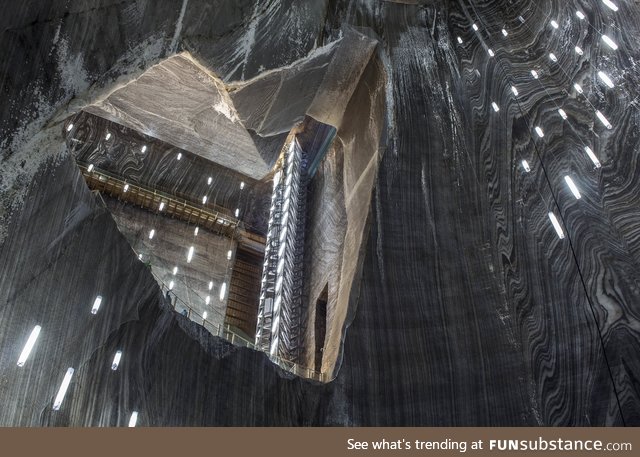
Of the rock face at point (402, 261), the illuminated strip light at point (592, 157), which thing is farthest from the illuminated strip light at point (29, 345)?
the illuminated strip light at point (592, 157)

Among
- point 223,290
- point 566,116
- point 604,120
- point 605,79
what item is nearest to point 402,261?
point 566,116

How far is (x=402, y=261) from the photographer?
22.9 ft

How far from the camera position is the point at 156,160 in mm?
15852

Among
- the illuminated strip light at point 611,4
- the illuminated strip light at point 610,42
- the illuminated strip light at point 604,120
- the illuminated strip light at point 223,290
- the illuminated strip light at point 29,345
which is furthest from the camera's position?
the illuminated strip light at point 223,290

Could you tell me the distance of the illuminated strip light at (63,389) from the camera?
5316 mm

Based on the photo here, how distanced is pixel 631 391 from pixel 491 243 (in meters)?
2.29

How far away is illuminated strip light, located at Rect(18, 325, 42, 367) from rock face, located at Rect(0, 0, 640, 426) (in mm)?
55

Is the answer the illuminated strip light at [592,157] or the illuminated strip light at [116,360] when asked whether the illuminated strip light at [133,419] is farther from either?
the illuminated strip light at [592,157]

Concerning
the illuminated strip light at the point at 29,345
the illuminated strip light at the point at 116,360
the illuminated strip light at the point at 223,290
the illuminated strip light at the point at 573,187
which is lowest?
the illuminated strip light at the point at 223,290

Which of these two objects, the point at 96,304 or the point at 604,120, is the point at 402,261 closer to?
the point at 604,120

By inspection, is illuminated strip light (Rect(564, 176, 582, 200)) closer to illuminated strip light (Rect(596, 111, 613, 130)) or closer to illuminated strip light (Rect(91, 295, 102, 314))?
illuminated strip light (Rect(596, 111, 613, 130))

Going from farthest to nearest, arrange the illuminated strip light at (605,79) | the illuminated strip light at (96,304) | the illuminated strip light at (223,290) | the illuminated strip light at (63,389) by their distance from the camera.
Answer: the illuminated strip light at (223,290) < the illuminated strip light at (605,79) < the illuminated strip light at (96,304) < the illuminated strip light at (63,389)

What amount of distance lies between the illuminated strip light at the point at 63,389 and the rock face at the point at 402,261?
0.09m

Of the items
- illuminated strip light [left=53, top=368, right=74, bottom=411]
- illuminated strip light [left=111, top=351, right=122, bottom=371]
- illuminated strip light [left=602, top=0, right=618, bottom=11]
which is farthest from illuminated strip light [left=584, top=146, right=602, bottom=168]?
illuminated strip light [left=53, top=368, right=74, bottom=411]
